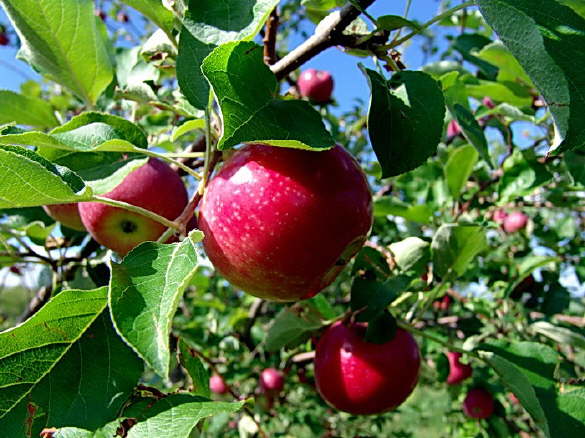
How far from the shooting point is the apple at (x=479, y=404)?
226 cm

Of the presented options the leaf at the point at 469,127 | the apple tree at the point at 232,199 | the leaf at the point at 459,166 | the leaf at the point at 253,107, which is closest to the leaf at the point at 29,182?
the apple tree at the point at 232,199

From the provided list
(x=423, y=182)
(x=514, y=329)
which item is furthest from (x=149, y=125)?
(x=514, y=329)

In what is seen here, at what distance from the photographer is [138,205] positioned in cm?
98

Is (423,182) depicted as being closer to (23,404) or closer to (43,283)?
(43,283)

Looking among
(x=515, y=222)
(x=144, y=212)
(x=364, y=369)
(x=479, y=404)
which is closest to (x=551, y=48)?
(x=144, y=212)

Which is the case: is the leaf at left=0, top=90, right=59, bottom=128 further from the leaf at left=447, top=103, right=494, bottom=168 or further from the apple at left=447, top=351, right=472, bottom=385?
the apple at left=447, top=351, right=472, bottom=385

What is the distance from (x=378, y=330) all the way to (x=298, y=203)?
0.58 metres

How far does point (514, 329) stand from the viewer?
2203 mm

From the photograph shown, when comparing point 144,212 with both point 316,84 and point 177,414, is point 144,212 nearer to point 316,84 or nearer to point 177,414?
point 177,414

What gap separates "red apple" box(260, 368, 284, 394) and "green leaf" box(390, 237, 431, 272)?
4.29ft

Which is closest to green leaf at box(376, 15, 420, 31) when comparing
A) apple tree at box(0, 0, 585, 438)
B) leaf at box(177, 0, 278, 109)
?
apple tree at box(0, 0, 585, 438)

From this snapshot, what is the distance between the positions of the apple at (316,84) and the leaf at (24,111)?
1.76 metres

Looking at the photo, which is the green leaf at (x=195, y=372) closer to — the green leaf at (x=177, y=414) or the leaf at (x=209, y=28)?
the green leaf at (x=177, y=414)

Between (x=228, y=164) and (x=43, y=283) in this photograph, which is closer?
(x=228, y=164)
